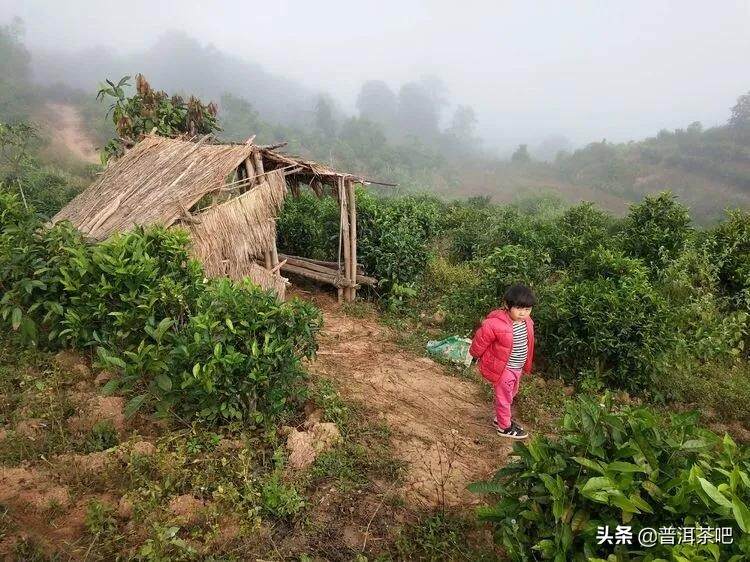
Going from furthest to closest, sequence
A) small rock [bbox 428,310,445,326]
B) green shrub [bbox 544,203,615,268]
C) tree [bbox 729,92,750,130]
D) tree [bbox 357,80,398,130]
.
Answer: tree [bbox 357,80,398,130], tree [bbox 729,92,750,130], green shrub [bbox 544,203,615,268], small rock [bbox 428,310,445,326]

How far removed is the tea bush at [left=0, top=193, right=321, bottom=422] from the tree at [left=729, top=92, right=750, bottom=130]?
181ft

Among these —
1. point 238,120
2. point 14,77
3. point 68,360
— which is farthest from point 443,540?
point 14,77

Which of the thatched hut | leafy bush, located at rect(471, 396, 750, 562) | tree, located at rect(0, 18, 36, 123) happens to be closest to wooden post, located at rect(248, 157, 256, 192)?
the thatched hut

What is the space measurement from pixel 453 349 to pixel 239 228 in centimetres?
344

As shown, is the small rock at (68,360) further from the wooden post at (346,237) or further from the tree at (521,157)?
the tree at (521,157)

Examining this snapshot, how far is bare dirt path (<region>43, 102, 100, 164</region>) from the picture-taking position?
35284 mm

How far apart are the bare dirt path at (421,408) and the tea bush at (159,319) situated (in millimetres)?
1077

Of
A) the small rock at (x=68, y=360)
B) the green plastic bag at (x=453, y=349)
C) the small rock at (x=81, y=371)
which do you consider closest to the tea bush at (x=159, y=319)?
the small rock at (x=68, y=360)

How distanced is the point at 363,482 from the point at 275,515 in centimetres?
71

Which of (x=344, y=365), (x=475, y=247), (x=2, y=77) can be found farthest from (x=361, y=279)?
(x=2, y=77)

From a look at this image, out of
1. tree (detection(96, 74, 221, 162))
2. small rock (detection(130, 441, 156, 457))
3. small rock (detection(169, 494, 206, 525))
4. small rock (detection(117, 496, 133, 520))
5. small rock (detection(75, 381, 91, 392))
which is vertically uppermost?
tree (detection(96, 74, 221, 162))

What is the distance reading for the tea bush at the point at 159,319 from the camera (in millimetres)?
3613

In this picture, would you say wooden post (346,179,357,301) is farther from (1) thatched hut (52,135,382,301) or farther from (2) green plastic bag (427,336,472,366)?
(2) green plastic bag (427,336,472,366)

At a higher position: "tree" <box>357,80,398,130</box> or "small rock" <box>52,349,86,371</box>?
"tree" <box>357,80,398,130</box>
